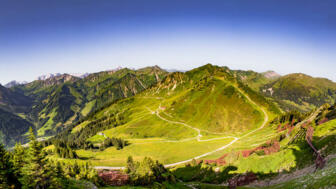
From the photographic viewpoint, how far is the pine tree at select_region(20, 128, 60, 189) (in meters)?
27.3

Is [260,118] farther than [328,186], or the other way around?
[260,118]

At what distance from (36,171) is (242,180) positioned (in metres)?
48.5

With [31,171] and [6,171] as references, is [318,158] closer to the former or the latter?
[31,171]

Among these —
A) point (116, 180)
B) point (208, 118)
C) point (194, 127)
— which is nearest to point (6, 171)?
point (116, 180)

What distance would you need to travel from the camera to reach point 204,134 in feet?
454

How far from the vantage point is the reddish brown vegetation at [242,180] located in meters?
44.5

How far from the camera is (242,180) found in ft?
152

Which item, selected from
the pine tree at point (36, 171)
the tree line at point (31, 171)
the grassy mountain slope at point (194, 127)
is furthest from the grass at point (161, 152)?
the tree line at point (31, 171)

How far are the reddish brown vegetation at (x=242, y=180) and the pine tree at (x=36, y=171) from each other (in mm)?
42565

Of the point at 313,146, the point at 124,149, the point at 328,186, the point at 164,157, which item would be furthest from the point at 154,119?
the point at 328,186

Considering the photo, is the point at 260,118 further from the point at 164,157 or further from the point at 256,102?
the point at 164,157

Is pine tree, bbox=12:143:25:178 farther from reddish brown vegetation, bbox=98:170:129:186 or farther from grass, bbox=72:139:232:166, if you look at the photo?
grass, bbox=72:139:232:166

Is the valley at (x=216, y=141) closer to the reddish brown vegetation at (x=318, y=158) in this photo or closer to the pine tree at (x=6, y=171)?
the reddish brown vegetation at (x=318, y=158)

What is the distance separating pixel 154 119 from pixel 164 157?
89588 millimetres
